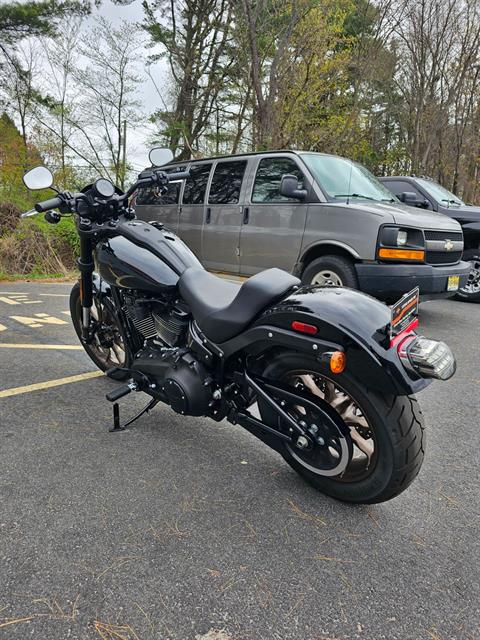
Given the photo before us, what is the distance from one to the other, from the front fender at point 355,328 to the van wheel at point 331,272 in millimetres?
2708

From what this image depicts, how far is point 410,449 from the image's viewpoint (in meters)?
1.76

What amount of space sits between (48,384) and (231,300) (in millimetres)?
1892

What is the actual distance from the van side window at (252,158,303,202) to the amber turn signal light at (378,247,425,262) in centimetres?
130

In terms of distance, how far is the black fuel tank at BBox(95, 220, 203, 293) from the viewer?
7.79 feet

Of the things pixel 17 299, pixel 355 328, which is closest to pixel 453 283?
pixel 355 328

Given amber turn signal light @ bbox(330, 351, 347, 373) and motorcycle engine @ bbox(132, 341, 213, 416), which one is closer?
amber turn signal light @ bbox(330, 351, 347, 373)

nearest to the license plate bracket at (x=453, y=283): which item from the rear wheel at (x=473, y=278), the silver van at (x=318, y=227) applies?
the silver van at (x=318, y=227)

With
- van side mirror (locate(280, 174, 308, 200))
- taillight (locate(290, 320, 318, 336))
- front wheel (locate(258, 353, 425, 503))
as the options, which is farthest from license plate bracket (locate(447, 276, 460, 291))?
taillight (locate(290, 320, 318, 336))

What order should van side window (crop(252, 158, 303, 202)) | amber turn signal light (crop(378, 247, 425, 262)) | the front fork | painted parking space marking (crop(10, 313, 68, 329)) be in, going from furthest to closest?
van side window (crop(252, 158, 303, 202))
painted parking space marking (crop(10, 313, 68, 329))
amber turn signal light (crop(378, 247, 425, 262))
the front fork

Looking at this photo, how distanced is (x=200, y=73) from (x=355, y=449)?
16.4 meters

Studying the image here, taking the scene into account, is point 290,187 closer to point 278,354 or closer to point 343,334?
point 278,354

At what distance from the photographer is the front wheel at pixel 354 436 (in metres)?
1.75

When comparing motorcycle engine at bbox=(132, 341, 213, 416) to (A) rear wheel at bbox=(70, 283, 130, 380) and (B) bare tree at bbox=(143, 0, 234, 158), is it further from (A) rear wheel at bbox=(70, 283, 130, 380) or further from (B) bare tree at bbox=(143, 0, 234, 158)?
(B) bare tree at bbox=(143, 0, 234, 158)

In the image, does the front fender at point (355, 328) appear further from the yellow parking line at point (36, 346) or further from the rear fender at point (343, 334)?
the yellow parking line at point (36, 346)
